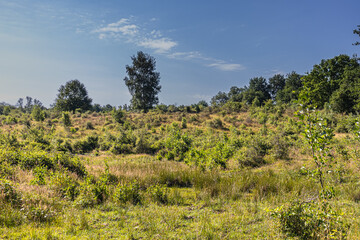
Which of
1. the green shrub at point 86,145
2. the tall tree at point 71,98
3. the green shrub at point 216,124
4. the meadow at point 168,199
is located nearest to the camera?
the meadow at point 168,199

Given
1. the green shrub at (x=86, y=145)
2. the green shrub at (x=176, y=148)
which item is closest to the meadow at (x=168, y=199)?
the green shrub at (x=176, y=148)

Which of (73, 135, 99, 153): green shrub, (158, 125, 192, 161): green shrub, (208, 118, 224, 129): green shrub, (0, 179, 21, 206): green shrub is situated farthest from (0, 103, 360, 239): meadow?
(208, 118, 224, 129): green shrub

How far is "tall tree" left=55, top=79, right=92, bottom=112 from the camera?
152ft

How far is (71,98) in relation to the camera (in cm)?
4781

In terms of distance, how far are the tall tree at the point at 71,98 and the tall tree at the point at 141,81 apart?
1821cm

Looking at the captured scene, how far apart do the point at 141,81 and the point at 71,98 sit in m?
21.7

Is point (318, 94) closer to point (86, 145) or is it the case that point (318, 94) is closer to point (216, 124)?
point (216, 124)

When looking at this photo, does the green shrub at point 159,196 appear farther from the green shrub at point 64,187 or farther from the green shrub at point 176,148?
the green shrub at point 176,148

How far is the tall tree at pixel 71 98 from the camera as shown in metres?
46.4

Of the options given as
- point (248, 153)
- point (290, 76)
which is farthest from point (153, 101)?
point (290, 76)

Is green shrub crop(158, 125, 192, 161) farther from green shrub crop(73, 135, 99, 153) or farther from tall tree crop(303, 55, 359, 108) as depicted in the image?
tall tree crop(303, 55, 359, 108)

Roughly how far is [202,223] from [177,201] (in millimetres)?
1879

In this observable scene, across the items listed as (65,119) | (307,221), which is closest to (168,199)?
(307,221)

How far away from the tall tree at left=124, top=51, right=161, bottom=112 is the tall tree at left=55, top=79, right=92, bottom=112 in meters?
18.2
